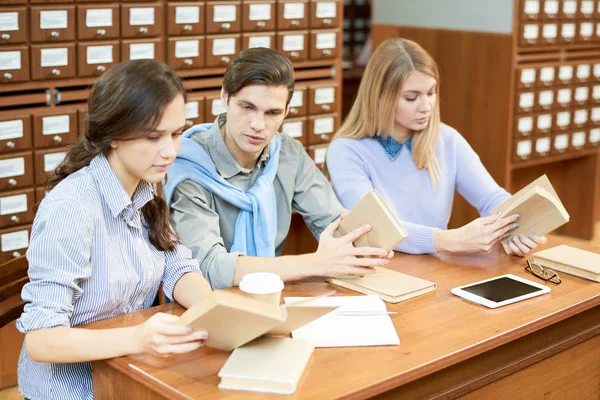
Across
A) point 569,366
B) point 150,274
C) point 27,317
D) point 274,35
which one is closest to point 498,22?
point 274,35

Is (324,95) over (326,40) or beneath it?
beneath

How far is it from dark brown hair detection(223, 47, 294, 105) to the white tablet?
709mm

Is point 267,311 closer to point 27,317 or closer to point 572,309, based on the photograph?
point 27,317

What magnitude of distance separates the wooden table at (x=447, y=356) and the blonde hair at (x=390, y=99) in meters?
0.50

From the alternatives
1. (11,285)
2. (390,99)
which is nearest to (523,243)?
(390,99)

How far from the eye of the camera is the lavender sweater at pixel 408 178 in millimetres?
2811

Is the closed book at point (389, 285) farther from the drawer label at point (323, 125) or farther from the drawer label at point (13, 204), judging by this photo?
the drawer label at point (323, 125)

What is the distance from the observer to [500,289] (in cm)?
214

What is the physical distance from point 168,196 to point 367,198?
1.80 ft

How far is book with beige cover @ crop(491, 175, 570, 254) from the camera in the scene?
2.33m

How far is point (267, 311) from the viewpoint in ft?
5.05

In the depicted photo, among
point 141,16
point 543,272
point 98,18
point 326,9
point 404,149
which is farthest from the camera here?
point 326,9

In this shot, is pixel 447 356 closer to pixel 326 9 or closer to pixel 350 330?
pixel 350 330

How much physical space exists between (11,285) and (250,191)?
2.21ft
